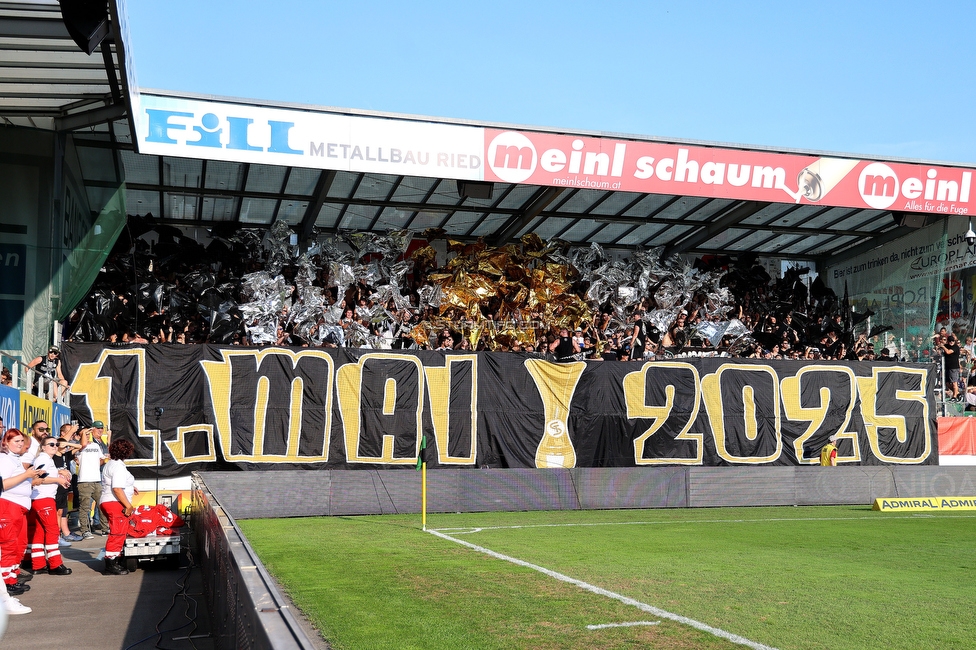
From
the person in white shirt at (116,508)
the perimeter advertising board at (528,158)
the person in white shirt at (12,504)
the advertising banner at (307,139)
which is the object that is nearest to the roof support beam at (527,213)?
the perimeter advertising board at (528,158)

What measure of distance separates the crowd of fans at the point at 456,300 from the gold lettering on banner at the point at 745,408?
2.78 meters

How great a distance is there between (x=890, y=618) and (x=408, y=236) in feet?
77.5

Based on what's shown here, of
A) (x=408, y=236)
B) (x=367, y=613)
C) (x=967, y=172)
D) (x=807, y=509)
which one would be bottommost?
(x=807, y=509)

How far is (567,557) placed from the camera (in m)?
11.8

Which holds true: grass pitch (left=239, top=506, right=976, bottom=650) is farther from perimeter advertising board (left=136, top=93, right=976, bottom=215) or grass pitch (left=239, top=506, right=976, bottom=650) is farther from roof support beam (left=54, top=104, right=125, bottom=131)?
perimeter advertising board (left=136, top=93, right=976, bottom=215)

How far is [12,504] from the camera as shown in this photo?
10.1m

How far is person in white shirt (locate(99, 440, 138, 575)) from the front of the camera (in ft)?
39.6

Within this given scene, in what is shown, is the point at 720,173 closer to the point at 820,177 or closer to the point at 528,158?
the point at 820,177

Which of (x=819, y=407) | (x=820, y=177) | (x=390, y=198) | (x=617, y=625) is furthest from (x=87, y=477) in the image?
(x=820, y=177)

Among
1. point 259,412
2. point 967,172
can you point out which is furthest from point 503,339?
point 967,172

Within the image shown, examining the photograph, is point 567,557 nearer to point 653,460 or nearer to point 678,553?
point 678,553

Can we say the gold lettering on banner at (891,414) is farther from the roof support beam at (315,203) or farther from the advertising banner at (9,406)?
the advertising banner at (9,406)

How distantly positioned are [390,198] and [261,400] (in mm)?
8601

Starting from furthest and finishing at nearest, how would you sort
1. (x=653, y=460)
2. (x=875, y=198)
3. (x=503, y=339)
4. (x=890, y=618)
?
(x=503, y=339) < (x=875, y=198) < (x=653, y=460) < (x=890, y=618)
